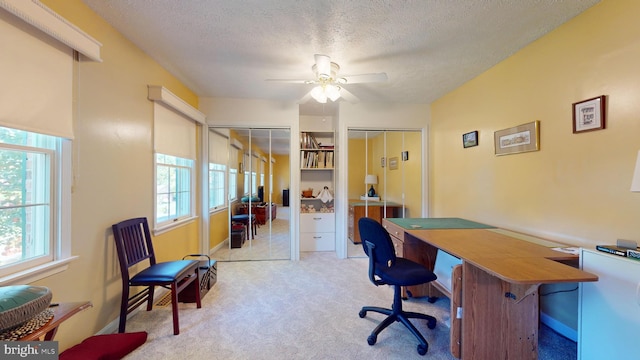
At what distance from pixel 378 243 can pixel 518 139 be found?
1.78m

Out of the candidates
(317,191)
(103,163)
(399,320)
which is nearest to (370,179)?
(317,191)

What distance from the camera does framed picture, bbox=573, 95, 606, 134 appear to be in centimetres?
161

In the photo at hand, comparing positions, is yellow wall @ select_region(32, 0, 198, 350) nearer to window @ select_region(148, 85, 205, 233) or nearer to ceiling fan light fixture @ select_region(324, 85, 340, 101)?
window @ select_region(148, 85, 205, 233)

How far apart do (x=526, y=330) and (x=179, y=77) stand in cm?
401

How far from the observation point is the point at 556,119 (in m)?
1.92

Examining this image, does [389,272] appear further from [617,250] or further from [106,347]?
[106,347]

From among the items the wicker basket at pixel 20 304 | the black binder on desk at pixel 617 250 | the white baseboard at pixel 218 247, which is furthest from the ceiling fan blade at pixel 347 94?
the white baseboard at pixel 218 247

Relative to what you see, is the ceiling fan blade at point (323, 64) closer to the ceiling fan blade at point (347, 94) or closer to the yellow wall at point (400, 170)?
the ceiling fan blade at point (347, 94)

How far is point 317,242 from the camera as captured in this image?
13.3ft

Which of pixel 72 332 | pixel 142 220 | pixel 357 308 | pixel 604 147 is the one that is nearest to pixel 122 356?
pixel 72 332

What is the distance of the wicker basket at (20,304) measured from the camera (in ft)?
2.91

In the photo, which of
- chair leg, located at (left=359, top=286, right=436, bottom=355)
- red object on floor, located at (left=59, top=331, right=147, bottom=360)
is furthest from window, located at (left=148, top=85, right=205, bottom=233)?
chair leg, located at (left=359, top=286, right=436, bottom=355)

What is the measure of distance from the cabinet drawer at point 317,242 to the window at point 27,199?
2.97 meters

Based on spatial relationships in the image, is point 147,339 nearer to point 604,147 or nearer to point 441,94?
point 604,147
